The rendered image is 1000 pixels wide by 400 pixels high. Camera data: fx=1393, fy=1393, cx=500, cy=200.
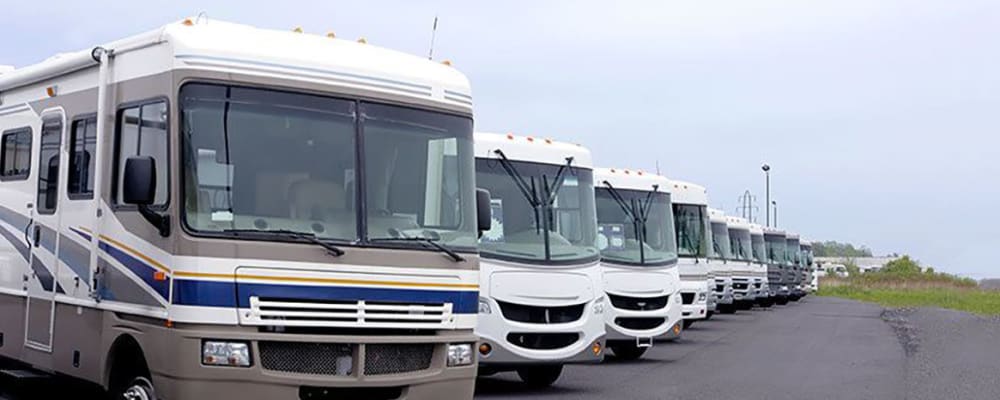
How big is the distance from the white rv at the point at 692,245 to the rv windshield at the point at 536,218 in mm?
6559

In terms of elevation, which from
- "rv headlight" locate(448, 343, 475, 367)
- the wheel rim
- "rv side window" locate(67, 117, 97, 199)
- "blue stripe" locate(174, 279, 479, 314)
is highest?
"rv side window" locate(67, 117, 97, 199)

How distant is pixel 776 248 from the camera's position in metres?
46.8

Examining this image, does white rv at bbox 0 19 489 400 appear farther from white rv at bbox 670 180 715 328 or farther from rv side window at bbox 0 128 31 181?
white rv at bbox 670 180 715 328

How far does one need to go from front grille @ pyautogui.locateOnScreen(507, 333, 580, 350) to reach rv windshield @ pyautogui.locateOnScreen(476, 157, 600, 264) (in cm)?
82

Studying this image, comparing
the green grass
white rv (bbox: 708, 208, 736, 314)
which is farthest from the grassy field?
white rv (bbox: 708, 208, 736, 314)

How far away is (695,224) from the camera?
26672 millimetres

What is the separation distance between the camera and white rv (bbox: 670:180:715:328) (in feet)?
79.5

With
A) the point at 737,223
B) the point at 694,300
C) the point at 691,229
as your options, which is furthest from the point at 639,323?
the point at 737,223

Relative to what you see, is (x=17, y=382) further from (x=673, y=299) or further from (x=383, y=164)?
(x=673, y=299)

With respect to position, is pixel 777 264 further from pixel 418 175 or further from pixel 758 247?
pixel 418 175

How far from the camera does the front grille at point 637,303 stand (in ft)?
61.5

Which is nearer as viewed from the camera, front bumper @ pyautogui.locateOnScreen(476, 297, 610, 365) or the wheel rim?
the wheel rim

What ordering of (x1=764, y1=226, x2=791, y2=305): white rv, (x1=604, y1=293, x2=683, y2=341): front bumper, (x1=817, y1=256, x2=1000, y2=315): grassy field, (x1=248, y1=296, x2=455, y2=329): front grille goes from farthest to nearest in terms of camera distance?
(x1=817, y1=256, x2=1000, y2=315): grassy field → (x1=764, y1=226, x2=791, y2=305): white rv → (x1=604, y1=293, x2=683, y2=341): front bumper → (x1=248, y1=296, x2=455, y2=329): front grille

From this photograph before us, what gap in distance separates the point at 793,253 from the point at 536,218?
118 feet
